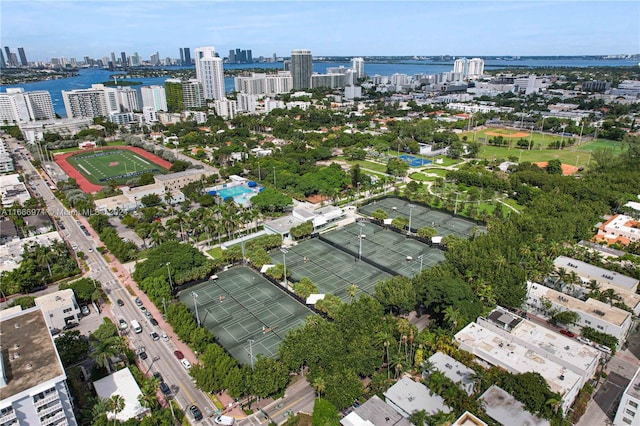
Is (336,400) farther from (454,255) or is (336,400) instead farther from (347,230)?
(347,230)

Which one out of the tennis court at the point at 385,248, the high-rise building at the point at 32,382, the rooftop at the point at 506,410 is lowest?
the tennis court at the point at 385,248

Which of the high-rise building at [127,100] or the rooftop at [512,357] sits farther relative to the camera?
the high-rise building at [127,100]

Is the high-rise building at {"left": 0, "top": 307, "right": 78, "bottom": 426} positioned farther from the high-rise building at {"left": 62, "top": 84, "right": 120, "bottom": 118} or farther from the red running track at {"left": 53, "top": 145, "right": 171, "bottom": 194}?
the high-rise building at {"left": 62, "top": 84, "right": 120, "bottom": 118}

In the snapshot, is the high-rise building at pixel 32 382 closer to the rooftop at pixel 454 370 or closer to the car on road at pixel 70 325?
the car on road at pixel 70 325

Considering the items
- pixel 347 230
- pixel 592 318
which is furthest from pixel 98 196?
pixel 592 318

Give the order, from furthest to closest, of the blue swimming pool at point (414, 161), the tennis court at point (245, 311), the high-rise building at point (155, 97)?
the high-rise building at point (155, 97), the blue swimming pool at point (414, 161), the tennis court at point (245, 311)

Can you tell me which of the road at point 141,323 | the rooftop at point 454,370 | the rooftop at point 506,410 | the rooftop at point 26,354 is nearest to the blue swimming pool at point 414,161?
the rooftop at point 454,370
